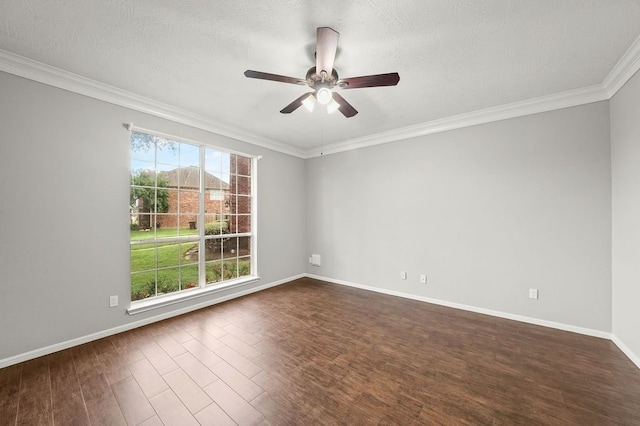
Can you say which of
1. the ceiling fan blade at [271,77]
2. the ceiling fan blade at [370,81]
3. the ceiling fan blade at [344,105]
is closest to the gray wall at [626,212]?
the ceiling fan blade at [370,81]

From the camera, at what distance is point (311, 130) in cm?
407

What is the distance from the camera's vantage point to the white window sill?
9.73 feet

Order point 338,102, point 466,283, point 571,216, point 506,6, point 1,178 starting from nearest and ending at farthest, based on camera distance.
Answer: point 506,6
point 1,178
point 338,102
point 571,216
point 466,283

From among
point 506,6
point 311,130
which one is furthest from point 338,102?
point 311,130

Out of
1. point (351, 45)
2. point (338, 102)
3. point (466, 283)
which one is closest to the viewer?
point (351, 45)

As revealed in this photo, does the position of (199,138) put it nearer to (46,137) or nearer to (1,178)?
(46,137)

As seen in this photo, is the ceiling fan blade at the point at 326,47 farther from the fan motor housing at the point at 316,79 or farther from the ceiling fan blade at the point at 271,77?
the ceiling fan blade at the point at 271,77

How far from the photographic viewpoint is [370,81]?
1960 mm

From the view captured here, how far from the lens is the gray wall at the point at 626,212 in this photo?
2219 mm

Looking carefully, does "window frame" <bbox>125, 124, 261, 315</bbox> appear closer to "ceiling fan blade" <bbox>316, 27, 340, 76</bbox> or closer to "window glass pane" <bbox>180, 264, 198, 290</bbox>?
"window glass pane" <bbox>180, 264, 198, 290</bbox>

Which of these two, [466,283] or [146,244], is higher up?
[146,244]

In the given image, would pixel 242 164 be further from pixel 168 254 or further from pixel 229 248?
pixel 168 254

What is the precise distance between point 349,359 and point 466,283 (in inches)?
86.9

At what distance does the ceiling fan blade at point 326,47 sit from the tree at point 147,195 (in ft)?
8.56
